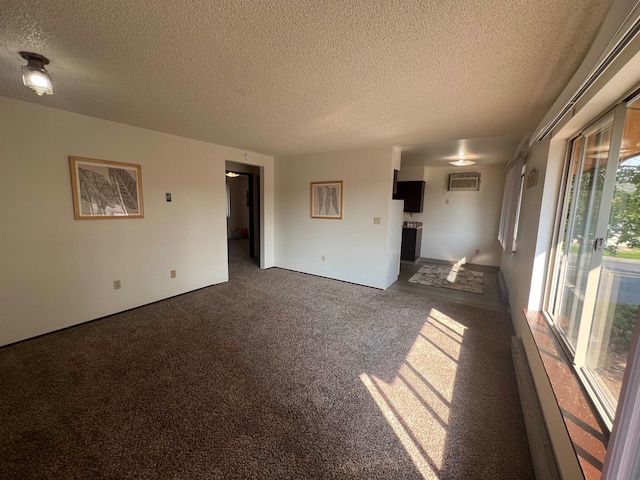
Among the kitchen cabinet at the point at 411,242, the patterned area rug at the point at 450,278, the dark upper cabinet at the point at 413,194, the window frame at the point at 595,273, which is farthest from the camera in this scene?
the dark upper cabinet at the point at 413,194

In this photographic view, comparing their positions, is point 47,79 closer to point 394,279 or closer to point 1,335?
point 1,335

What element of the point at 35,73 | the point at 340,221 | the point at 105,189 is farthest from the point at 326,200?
the point at 35,73

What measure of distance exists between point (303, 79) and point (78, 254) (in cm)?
293

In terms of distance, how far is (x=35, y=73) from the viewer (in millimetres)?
1569

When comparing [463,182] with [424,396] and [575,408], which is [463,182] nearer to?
[424,396]

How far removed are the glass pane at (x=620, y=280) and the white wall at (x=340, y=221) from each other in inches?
105

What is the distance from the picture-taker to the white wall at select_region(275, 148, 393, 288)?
402 cm

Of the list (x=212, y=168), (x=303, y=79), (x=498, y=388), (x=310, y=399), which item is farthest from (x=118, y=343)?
(x=498, y=388)

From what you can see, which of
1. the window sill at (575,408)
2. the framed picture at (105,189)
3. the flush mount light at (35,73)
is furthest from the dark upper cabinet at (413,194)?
the flush mount light at (35,73)

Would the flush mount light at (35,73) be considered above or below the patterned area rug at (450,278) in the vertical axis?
above

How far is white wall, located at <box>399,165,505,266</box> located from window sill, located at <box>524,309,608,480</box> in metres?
4.49

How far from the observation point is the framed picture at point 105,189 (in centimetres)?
268

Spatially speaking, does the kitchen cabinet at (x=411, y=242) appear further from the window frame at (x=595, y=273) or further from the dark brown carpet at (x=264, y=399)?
the window frame at (x=595, y=273)

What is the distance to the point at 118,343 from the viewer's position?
2461mm
